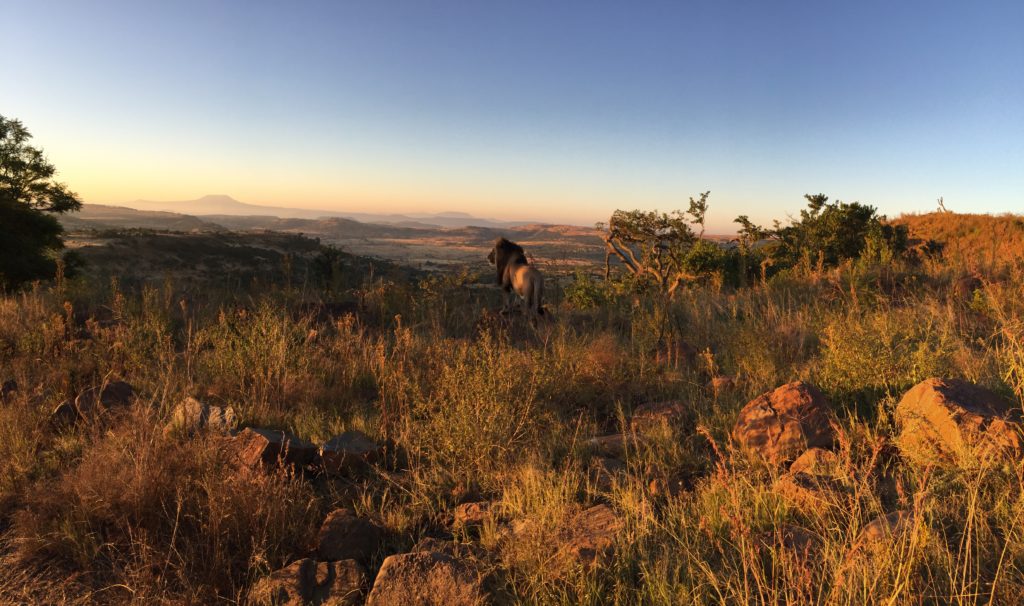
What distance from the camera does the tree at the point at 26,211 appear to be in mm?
13625

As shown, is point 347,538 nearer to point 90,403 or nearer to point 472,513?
point 472,513

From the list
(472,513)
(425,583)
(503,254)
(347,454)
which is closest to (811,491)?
(472,513)

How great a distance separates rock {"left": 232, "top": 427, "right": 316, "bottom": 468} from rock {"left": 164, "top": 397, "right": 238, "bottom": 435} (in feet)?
0.97

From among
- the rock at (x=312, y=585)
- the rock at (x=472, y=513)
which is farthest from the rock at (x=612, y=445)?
the rock at (x=312, y=585)

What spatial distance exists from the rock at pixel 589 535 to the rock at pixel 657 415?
1.05 meters

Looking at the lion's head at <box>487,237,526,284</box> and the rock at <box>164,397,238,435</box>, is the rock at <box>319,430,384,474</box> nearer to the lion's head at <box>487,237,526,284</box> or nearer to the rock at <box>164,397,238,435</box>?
the rock at <box>164,397,238,435</box>

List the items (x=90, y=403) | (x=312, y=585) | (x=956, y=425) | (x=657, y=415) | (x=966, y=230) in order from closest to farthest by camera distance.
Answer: (x=312, y=585) < (x=956, y=425) < (x=657, y=415) < (x=90, y=403) < (x=966, y=230)

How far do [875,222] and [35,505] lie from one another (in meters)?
18.5

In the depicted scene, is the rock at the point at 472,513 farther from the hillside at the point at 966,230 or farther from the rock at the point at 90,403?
the hillside at the point at 966,230

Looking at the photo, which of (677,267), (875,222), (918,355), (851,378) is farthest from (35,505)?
(875,222)

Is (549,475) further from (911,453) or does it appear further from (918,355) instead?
(918,355)

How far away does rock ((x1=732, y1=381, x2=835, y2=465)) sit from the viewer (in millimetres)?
3049

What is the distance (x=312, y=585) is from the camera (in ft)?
7.27

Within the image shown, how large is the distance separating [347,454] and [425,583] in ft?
4.78
